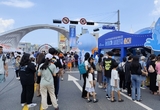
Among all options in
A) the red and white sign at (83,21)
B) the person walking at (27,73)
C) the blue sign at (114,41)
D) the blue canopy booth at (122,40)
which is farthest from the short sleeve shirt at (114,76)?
the red and white sign at (83,21)

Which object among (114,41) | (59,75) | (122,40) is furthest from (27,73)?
(114,41)

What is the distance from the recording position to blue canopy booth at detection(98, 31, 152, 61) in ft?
29.9

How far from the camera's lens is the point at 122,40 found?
11.2m

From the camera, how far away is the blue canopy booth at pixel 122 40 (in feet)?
29.9

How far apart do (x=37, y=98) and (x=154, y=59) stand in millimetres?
4680

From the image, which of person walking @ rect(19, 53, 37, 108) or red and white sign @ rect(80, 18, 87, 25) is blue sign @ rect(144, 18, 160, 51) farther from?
red and white sign @ rect(80, 18, 87, 25)

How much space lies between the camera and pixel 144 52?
430 inches

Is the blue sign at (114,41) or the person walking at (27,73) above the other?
the blue sign at (114,41)


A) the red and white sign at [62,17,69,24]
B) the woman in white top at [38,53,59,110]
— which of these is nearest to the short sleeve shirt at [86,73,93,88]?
the woman in white top at [38,53,59,110]

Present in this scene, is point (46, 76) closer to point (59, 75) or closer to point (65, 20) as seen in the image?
point (59, 75)

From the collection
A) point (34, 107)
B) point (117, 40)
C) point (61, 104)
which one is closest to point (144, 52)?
point (117, 40)

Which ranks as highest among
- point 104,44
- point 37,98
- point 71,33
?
point 71,33

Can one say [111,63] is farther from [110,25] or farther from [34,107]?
[110,25]

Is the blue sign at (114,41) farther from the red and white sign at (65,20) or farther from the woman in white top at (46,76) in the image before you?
the woman in white top at (46,76)
